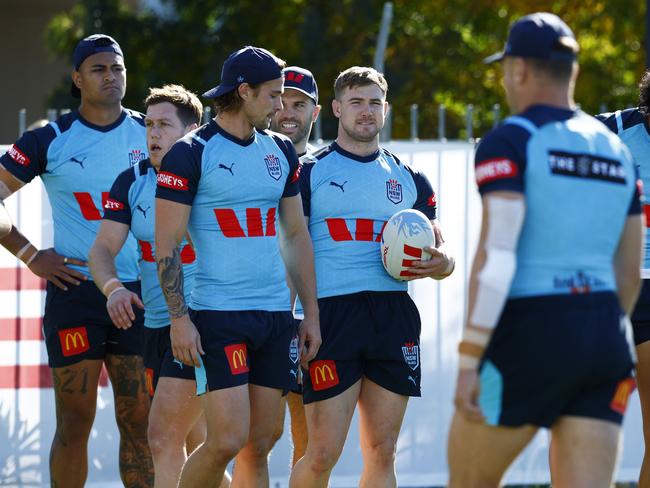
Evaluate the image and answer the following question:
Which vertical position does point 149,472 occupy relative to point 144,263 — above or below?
below

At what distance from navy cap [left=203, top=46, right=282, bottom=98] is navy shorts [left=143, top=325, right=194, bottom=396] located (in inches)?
50.3

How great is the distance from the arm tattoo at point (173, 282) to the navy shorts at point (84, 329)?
1223 millimetres

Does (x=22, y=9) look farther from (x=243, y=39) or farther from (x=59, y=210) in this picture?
(x=59, y=210)

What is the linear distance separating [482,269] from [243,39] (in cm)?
1453

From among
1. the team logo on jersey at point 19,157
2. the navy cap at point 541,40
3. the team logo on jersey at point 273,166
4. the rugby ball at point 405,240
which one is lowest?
the rugby ball at point 405,240

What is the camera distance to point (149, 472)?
6.73 metres

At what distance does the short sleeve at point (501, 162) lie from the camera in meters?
4.11

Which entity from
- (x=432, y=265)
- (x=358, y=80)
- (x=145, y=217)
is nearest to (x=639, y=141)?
(x=432, y=265)

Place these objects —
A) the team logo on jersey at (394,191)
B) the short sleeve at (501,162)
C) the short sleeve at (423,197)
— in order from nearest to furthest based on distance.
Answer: the short sleeve at (501,162)
the team logo on jersey at (394,191)
the short sleeve at (423,197)

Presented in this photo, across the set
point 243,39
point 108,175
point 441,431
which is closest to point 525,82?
point 108,175

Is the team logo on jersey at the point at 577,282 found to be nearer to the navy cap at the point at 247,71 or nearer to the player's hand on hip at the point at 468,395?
the player's hand on hip at the point at 468,395

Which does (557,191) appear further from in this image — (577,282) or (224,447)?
(224,447)

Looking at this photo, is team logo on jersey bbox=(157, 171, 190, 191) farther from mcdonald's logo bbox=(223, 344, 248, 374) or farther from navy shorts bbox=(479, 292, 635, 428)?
navy shorts bbox=(479, 292, 635, 428)

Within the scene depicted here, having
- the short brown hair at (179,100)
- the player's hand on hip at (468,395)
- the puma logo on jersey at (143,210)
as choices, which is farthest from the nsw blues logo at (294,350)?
the player's hand on hip at (468,395)
